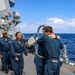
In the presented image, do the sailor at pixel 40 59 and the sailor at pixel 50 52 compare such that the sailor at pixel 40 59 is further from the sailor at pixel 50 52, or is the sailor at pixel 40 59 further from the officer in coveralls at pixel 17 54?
the officer in coveralls at pixel 17 54

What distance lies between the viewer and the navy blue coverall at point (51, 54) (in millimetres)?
6797

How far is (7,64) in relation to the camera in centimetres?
1046

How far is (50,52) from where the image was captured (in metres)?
6.84

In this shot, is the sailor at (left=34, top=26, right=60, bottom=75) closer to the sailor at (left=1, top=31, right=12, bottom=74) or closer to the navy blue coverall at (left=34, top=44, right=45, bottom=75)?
the navy blue coverall at (left=34, top=44, right=45, bottom=75)

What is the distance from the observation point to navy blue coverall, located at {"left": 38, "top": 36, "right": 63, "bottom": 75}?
6797mm

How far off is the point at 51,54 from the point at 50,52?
0.06 meters

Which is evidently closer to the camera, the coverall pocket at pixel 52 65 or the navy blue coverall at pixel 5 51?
the coverall pocket at pixel 52 65

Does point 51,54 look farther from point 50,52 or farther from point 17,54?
point 17,54

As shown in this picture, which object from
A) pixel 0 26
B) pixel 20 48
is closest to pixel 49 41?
pixel 20 48

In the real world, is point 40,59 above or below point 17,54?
above

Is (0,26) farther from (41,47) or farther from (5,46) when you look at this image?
(41,47)

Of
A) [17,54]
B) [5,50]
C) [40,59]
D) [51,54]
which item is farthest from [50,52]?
[5,50]

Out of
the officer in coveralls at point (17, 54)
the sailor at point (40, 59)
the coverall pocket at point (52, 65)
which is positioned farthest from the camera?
the officer in coveralls at point (17, 54)

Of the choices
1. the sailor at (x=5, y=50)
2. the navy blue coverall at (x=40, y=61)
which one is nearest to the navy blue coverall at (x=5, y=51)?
the sailor at (x=5, y=50)
